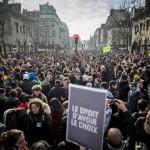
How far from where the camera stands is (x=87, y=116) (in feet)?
13.3

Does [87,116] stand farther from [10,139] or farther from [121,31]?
[121,31]

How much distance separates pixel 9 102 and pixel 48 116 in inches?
58.6

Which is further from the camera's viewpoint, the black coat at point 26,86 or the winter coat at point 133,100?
the black coat at point 26,86

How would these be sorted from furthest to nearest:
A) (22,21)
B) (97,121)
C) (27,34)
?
(27,34) → (22,21) → (97,121)

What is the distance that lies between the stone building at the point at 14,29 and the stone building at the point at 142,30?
17657 millimetres

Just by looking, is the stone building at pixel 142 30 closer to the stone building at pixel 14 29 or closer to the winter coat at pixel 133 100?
the stone building at pixel 14 29

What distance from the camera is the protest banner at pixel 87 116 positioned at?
12.8ft

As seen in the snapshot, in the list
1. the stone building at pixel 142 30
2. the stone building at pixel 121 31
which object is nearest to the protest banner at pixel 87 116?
the stone building at pixel 142 30

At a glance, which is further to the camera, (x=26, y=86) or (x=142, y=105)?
(x=26, y=86)

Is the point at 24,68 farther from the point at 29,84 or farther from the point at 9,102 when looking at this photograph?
the point at 9,102

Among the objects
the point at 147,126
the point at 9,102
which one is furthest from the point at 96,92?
the point at 9,102

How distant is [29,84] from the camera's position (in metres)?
10.8

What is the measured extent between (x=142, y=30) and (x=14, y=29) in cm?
2134

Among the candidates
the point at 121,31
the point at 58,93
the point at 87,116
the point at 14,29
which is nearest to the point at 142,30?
the point at 121,31
